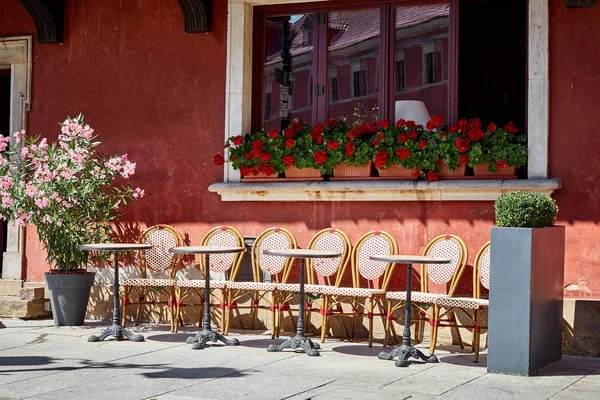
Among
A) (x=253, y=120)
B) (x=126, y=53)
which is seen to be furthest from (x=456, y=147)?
(x=126, y=53)

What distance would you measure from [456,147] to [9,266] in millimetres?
4595

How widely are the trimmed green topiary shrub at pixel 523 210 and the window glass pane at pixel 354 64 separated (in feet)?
6.91

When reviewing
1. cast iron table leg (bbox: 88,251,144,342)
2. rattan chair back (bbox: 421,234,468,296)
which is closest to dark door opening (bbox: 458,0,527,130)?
rattan chair back (bbox: 421,234,468,296)

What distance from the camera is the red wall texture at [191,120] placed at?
746 centimetres

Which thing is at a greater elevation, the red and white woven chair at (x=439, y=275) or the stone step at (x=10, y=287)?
the red and white woven chair at (x=439, y=275)

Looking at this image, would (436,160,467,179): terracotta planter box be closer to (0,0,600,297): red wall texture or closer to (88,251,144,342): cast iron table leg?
(0,0,600,297): red wall texture

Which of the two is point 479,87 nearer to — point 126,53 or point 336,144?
point 336,144

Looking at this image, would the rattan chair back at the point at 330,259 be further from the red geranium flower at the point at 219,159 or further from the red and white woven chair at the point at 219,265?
the red geranium flower at the point at 219,159

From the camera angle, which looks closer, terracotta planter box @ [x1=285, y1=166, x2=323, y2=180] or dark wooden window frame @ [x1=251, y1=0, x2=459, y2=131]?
dark wooden window frame @ [x1=251, y1=0, x2=459, y2=131]

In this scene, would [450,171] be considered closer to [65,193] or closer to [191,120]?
[191,120]

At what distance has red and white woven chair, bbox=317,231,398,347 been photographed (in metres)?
7.71

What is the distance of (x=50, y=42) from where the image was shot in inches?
371

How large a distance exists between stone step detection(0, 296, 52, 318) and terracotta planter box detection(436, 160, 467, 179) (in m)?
4.00

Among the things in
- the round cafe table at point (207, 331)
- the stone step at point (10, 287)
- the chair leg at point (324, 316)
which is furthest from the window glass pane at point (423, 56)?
the stone step at point (10, 287)
